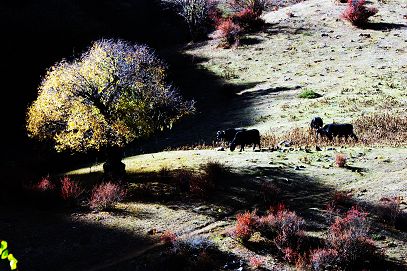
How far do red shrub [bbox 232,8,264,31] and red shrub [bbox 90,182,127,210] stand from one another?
1814 inches

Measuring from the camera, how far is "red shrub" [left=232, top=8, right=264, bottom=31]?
2362 inches

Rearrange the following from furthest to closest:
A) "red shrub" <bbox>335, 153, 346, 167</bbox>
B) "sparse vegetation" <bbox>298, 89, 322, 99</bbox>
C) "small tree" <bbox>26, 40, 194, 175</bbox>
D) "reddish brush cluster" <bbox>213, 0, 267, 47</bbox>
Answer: "reddish brush cluster" <bbox>213, 0, 267, 47</bbox>
"sparse vegetation" <bbox>298, 89, 322, 99</bbox>
"red shrub" <bbox>335, 153, 346, 167</bbox>
"small tree" <bbox>26, 40, 194, 175</bbox>

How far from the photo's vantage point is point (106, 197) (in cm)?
1783

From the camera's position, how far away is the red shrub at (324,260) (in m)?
13.3

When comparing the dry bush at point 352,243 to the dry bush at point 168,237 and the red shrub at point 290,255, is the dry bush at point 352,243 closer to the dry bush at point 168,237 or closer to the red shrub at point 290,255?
the red shrub at point 290,255

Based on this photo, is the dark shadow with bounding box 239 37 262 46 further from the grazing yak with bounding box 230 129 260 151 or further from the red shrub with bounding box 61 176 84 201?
the red shrub with bounding box 61 176 84 201

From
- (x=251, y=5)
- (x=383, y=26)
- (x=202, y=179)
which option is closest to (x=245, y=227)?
(x=202, y=179)

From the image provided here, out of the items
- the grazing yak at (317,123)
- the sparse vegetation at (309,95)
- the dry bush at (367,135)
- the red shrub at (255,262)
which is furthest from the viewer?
the sparse vegetation at (309,95)

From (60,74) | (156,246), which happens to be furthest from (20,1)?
(156,246)

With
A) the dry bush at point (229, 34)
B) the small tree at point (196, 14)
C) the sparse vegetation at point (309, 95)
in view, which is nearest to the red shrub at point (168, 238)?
the sparse vegetation at point (309, 95)

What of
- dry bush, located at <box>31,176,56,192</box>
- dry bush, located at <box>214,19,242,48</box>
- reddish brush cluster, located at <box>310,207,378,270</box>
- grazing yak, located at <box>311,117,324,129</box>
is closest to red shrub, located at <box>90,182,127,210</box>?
dry bush, located at <box>31,176,56,192</box>

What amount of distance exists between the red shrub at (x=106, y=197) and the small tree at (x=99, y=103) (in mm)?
2497

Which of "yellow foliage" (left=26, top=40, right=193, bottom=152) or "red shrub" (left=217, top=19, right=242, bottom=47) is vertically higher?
"red shrub" (left=217, top=19, right=242, bottom=47)

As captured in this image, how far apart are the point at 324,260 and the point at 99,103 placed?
39.3 feet
